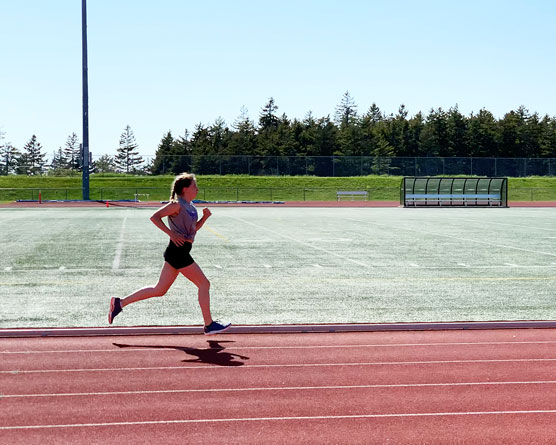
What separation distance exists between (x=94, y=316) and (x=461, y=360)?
14.5ft

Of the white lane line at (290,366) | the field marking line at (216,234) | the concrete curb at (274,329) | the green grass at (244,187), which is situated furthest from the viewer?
the green grass at (244,187)

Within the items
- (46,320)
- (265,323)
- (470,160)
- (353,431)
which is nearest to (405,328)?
(265,323)

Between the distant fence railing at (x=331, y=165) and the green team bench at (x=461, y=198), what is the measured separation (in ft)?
82.3

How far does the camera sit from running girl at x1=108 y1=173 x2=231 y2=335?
7.44 meters

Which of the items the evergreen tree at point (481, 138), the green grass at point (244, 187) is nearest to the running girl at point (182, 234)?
the green grass at point (244, 187)

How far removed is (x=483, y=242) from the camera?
19.8 meters

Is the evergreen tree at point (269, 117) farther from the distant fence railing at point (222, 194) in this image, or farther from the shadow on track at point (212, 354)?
the shadow on track at point (212, 354)

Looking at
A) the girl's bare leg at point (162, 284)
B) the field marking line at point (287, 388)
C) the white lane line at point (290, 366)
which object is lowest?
the field marking line at point (287, 388)

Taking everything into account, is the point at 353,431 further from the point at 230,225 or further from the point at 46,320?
the point at 230,225

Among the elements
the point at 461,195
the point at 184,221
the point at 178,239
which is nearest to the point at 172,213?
the point at 184,221

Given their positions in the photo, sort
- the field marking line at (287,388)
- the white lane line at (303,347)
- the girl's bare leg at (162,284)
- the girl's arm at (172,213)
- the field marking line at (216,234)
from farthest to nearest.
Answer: the field marking line at (216,234) < the girl's bare leg at (162,284) < the girl's arm at (172,213) < the white lane line at (303,347) < the field marking line at (287,388)

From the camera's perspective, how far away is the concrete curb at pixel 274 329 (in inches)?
309

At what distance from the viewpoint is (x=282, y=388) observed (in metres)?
5.91

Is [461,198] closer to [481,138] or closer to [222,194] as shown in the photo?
[222,194]
